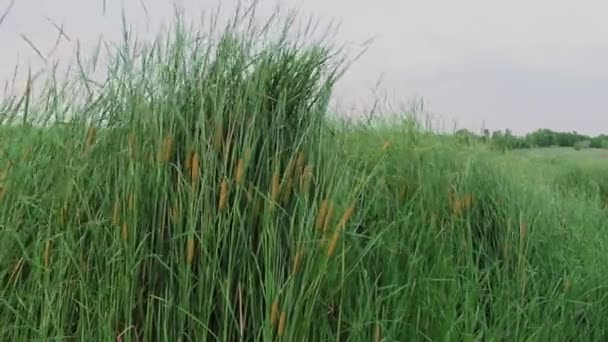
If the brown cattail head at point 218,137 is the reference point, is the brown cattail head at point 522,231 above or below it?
below

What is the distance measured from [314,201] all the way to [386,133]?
240cm

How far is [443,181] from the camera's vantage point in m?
3.40

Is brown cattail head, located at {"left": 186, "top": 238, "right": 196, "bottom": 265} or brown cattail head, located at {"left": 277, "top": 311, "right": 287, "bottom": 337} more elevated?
brown cattail head, located at {"left": 186, "top": 238, "right": 196, "bottom": 265}

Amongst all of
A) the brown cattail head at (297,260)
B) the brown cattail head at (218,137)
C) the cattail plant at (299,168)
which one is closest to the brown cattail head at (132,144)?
the brown cattail head at (218,137)

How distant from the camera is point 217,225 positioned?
6.14 feet

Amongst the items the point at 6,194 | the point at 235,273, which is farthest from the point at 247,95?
the point at 6,194

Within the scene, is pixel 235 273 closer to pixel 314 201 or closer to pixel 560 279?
pixel 314 201

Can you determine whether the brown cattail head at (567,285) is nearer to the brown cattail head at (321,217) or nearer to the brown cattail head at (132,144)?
the brown cattail head at (321,217)

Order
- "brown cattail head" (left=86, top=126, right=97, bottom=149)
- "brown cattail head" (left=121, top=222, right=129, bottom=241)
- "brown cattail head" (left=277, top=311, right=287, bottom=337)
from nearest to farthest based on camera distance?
"brown cattail head" (left=277, top=311, right=287, bottom=337)
"brown cattail head" (left=121, top=222, right=129, bottom=241)
"brown cattail head" (left=86, top=126, right=97, bottom=149)

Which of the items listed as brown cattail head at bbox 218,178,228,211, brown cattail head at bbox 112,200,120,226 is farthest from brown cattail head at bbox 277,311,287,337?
brown cattail head at bbox 112,200,120,226

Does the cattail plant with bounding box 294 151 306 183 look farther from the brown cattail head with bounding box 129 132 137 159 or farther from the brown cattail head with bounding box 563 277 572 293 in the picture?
the brown cattail head with bounding box 563 277 572 293

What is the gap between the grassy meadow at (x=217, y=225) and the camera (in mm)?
1777

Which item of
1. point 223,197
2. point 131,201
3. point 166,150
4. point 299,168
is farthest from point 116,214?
point 299,168

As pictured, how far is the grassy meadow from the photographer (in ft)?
5.83
